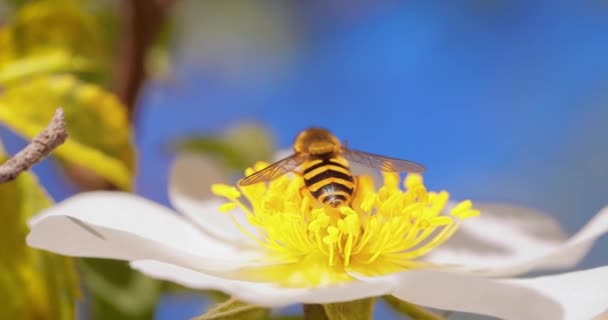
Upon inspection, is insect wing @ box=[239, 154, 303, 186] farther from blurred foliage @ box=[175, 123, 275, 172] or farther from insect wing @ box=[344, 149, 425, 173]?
blurred foliage @ box=[175, 123, 275, 172]

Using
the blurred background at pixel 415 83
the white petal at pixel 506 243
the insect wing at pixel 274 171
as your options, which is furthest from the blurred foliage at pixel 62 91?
the blurred background at pixel 415 83

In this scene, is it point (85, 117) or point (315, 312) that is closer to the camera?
point (315, 312)

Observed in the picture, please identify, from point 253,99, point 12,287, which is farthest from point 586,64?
point 12,287

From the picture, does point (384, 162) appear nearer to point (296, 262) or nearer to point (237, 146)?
point (296, 262)

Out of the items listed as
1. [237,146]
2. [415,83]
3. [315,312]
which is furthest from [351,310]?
[415,83]

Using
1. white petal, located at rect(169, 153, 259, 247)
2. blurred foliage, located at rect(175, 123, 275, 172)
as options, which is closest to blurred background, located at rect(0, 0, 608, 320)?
blurred foliage, located at rect(175, 123, 275, 172)

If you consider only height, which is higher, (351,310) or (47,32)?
A: (47,32)

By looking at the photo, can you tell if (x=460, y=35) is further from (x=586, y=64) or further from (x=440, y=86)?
(x=586, y=64)

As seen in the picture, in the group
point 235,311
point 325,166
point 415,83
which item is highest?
point 415,83
